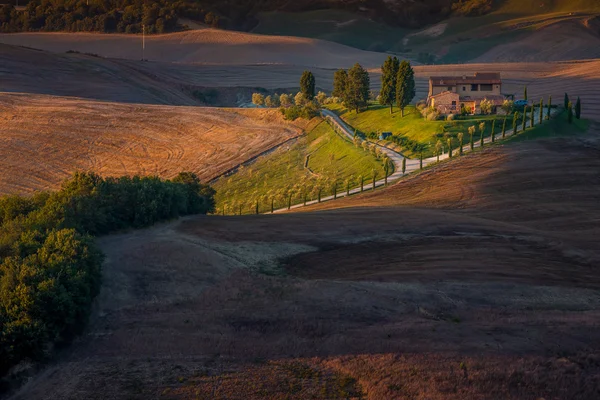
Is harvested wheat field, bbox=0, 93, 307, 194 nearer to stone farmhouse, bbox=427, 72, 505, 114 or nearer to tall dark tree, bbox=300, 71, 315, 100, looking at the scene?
tall dark tree, bbox=300, 71, 315, 100

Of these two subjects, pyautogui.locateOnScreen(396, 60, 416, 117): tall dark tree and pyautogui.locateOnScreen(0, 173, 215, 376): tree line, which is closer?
pyautogui.locateOnScreen(0, 173, 215, 376): tree line

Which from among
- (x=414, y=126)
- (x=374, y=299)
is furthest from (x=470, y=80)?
(x=374, y=299)

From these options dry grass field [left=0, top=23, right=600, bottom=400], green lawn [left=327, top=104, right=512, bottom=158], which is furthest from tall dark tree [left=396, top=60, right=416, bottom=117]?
dry grass field [left=0, top=23, right=600, bottom=400]

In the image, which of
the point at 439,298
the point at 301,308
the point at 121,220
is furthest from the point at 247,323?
the point at 121,220

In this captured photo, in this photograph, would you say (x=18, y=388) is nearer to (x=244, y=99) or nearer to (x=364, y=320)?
(x=364, y=320)

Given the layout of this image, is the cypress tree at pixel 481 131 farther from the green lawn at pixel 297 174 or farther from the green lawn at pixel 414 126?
the green lawn at pixel 297 174

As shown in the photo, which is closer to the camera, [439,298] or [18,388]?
[18,388]
